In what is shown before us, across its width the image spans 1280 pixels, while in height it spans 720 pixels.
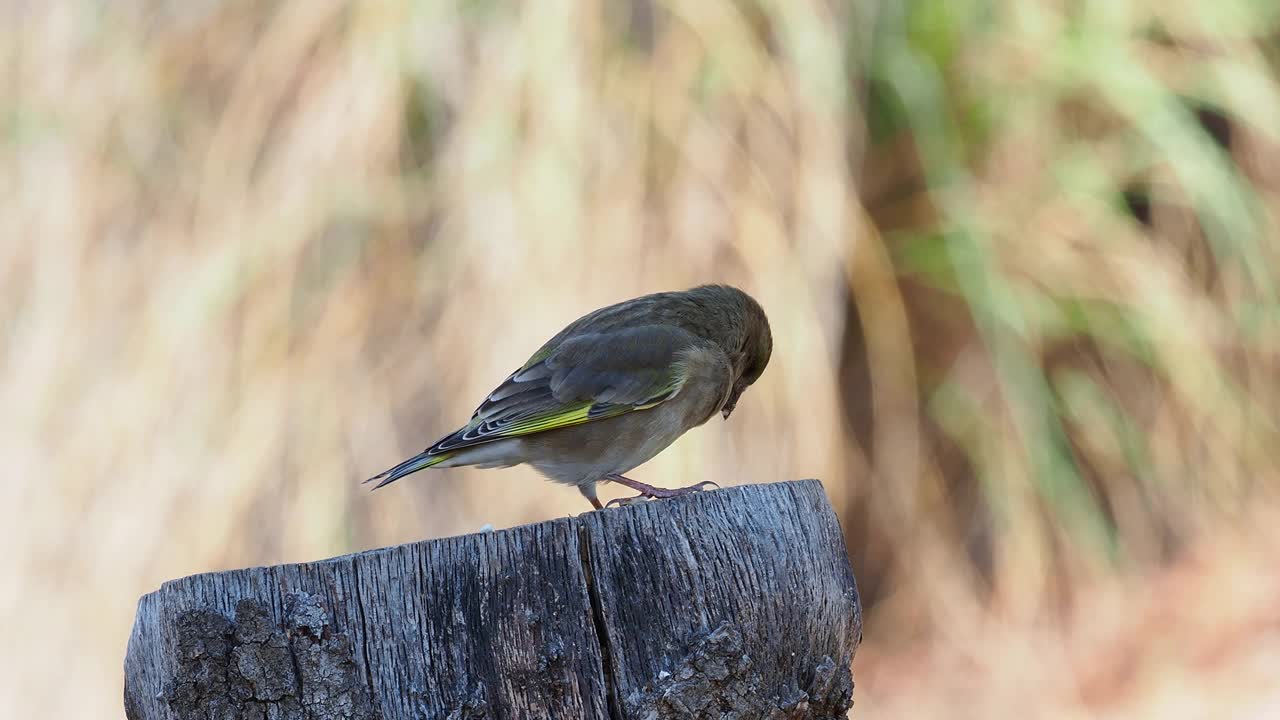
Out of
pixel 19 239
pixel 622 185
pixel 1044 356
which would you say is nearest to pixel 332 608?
pixel 622 185

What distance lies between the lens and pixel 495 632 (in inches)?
84.1

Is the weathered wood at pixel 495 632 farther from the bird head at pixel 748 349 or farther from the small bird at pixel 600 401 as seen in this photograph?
the bird head at pixel 748 349

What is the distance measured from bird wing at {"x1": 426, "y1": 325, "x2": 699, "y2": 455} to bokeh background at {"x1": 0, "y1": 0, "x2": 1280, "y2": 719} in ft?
5.84

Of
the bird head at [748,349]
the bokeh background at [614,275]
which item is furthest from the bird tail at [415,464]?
the bokeh background at [614,275]

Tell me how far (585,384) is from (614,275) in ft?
6.79

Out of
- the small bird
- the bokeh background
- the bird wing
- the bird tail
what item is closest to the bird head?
the small bird

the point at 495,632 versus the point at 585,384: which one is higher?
the point at 585,384

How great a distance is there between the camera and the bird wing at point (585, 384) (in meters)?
3.62

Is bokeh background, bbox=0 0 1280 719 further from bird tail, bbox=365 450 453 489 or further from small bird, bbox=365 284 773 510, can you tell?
bird tail, bbox=365 450 453 489

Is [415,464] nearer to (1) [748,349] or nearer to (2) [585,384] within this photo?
(2) [585,384]

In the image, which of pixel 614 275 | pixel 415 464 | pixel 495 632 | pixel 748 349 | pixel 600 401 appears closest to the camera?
pixel 495 632

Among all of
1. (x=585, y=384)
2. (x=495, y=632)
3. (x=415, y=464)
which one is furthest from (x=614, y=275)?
(x=495, y=632)

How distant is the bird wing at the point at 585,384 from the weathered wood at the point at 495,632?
4.58ft

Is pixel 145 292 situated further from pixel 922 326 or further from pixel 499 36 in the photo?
pixel 922 326
